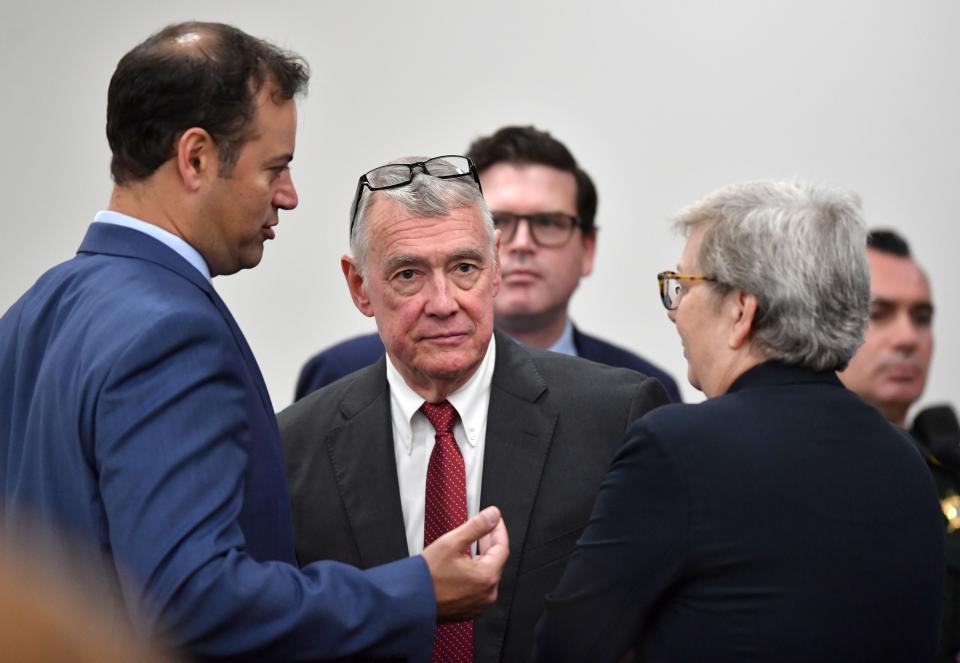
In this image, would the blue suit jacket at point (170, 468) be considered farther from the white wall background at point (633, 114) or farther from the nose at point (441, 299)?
the white wall background at point (633, 114)

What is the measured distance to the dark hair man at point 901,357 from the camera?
11.5 feet

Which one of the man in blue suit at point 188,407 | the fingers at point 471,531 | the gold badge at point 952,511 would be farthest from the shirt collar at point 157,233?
the gold badge at point 952,511

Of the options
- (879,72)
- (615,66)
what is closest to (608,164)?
(615,66)

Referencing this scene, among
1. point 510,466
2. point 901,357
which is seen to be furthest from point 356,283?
point 901,357

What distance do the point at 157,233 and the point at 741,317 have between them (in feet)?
2.93

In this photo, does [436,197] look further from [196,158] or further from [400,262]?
[196,158]

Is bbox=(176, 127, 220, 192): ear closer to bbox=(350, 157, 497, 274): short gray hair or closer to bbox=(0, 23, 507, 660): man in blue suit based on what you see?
bbox=(0, 23, 507, 660): man in blue suit

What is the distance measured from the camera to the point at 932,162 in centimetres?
503

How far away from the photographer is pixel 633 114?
16.6 feet

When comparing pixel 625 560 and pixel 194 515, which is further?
→ pixel 625 560

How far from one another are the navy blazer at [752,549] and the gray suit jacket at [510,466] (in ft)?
1.19

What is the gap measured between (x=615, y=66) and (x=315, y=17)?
1120 millimetres

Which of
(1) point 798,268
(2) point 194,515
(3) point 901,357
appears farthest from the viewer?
(3) point 901,357

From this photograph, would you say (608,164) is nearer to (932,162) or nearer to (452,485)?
(932,162)
